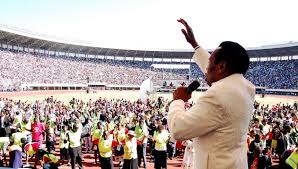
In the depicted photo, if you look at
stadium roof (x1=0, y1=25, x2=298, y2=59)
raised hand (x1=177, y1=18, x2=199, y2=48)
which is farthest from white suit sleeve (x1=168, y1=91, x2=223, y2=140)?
stadium roof (x1=0, y1=25, x2=298, y2=59)

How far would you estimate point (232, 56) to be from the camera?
1.83 meters

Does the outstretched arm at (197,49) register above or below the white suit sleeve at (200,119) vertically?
above

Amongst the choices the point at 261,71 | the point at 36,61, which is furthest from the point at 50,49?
the point at 261,71

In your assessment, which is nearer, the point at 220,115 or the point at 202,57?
the point at 220,115

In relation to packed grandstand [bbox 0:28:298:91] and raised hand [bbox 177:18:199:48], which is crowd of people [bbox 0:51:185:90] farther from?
raised hand [bbox 177:18:199:48]

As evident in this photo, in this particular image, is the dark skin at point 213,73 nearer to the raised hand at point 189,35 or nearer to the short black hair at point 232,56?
the short black hair at point 232,56

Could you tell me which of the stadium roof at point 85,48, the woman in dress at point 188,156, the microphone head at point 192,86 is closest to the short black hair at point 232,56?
the microphone head at point 192,86

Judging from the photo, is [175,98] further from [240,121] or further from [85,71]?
[85,71]

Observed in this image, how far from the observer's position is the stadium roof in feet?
186

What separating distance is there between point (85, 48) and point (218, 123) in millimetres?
72596

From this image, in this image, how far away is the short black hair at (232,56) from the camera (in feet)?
6.00

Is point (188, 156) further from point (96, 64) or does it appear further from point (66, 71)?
point (96, 64)

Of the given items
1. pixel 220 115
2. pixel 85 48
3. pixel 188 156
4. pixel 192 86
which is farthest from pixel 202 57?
pixel 85 48

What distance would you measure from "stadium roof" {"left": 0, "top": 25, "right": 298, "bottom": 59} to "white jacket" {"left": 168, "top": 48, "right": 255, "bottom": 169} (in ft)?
180
